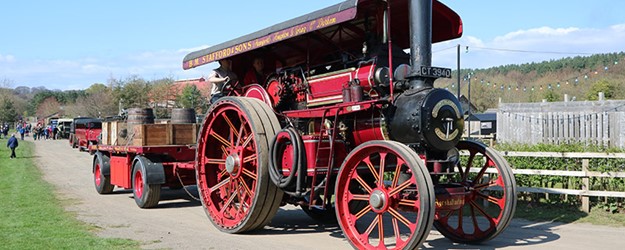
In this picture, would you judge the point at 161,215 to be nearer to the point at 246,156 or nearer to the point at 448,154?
the point at 246,156

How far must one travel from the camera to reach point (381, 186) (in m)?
6.48

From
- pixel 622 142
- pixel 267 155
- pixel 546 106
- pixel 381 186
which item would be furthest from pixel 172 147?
pixel 546 106

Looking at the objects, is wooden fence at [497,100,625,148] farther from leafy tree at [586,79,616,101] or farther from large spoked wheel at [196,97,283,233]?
leafy tree at [586,79,616,101]

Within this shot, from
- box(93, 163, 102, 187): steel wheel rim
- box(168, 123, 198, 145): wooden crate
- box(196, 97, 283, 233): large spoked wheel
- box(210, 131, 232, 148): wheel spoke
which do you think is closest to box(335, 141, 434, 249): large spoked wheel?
box(196, 97, 283, 233): large spoked wheel

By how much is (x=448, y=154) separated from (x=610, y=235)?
2.83m

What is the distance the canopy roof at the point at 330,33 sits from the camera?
7312 millimetres

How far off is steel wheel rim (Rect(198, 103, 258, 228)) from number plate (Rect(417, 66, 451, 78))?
240cm

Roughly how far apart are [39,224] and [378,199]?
5.54 metres

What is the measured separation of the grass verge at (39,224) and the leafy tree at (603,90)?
29933 millimetres

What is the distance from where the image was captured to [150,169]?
11289 mm

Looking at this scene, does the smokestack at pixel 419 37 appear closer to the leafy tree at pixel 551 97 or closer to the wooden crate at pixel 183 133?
the wooden crate at pixel 183 133

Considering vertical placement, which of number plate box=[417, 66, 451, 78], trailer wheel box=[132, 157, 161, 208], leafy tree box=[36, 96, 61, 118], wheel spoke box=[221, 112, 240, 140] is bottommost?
trailer wheel box=[132, 157, 161, 208]

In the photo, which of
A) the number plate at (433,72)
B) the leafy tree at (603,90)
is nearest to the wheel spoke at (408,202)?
the number plate at (433,72)

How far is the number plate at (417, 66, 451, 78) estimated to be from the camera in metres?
6.88
